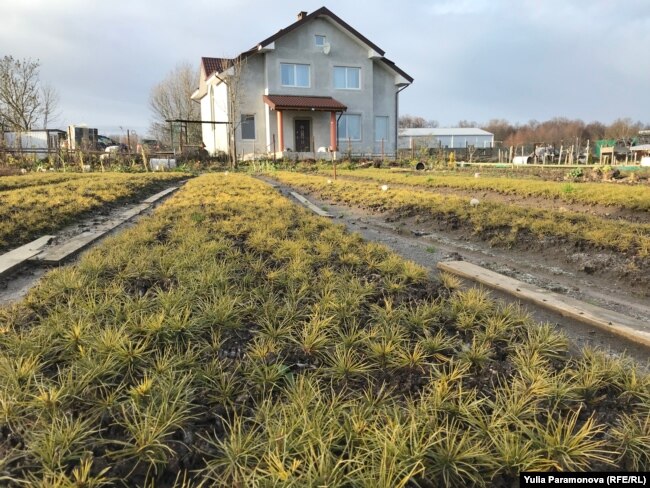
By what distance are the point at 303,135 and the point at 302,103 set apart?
2.55 metres

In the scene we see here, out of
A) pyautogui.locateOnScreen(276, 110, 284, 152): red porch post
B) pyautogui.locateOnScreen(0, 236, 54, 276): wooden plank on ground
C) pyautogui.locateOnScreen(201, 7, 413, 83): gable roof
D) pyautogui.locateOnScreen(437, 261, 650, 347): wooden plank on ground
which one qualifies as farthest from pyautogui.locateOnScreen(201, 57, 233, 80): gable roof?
pyautogui.locateOnScreen(437, 261, 650, 347): wooden plank on ground

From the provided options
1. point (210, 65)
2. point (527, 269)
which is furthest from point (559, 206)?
point (210, 65)

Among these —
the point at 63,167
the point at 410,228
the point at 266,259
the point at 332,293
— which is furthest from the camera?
the point at 63,167

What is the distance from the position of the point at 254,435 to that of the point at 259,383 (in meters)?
0.32

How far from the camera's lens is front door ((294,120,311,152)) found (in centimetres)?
2662

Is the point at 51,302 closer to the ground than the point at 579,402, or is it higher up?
higher up

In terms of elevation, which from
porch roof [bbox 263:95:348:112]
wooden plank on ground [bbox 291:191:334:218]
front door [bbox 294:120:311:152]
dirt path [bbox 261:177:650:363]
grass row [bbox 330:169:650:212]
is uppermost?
porch roof [bbox 263:95:348:112]

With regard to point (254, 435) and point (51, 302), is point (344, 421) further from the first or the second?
point (51, 302)

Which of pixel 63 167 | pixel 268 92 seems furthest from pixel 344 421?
pixel 268 92

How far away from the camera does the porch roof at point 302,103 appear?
2397 centimetres

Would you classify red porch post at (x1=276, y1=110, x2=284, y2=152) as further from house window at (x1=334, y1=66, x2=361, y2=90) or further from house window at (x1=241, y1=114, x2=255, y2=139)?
house window at (x1=334, y1=66, x2=361, y2=90)

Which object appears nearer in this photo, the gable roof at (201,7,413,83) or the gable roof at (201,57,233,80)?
the gable roof at (201,7,413,83)

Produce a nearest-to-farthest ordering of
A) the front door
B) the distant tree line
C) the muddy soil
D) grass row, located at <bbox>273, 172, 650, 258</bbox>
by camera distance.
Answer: grass row, located at <bbox>273, 172, 650, 258</bbox> → the muddy soil → the front door → the distant tree line

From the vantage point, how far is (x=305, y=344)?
7.24 feet
